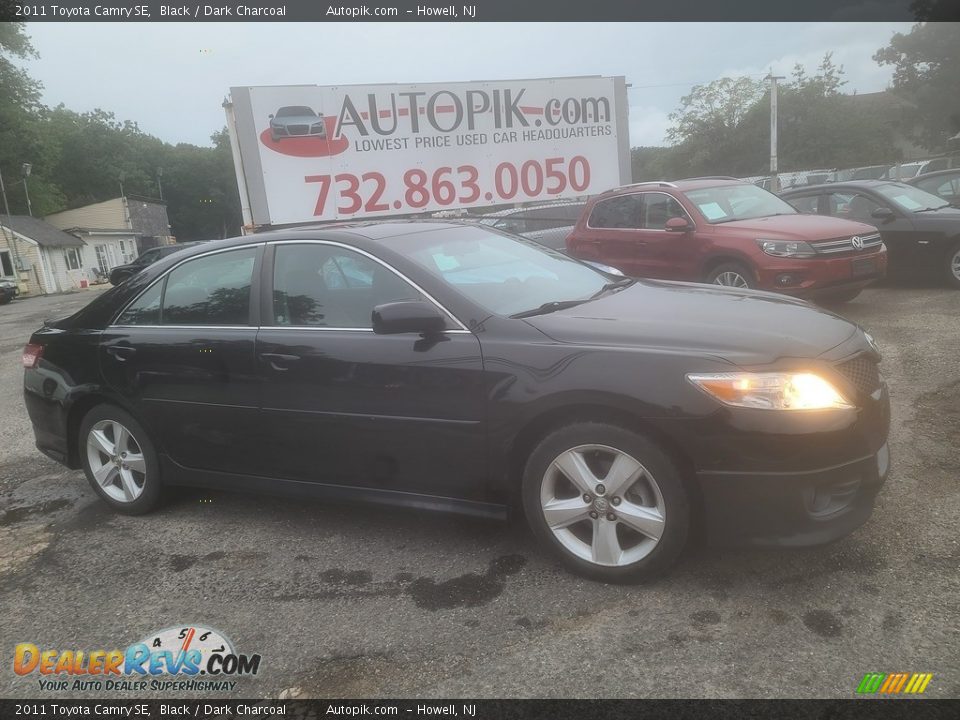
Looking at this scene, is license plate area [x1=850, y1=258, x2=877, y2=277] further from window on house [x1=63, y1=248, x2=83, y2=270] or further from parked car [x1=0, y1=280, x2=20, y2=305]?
window on house [x1=63, y1=248, x2=83, y2=270]

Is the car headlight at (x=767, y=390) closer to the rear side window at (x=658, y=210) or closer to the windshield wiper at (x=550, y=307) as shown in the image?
the windshield wiper at (x=550, y=307)

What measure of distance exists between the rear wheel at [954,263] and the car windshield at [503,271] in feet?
21.9

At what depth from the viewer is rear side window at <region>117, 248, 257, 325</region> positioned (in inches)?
151

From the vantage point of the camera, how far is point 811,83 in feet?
153

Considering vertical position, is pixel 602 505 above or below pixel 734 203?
below

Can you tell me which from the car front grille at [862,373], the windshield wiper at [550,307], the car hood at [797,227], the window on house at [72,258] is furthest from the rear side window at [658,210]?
the window on house at [72,258]

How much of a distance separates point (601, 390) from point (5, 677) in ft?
8.12

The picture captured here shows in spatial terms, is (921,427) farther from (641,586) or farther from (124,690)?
(124,690)

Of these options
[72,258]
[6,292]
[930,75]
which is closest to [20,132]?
[72,258]

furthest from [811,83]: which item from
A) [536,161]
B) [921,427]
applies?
[921,427]

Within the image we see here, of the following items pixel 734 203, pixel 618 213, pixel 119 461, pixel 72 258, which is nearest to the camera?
pixel 119 461

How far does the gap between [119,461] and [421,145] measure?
9.26 m

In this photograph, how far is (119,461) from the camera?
165 inches

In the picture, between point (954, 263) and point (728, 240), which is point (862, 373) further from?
point (954, 263)
